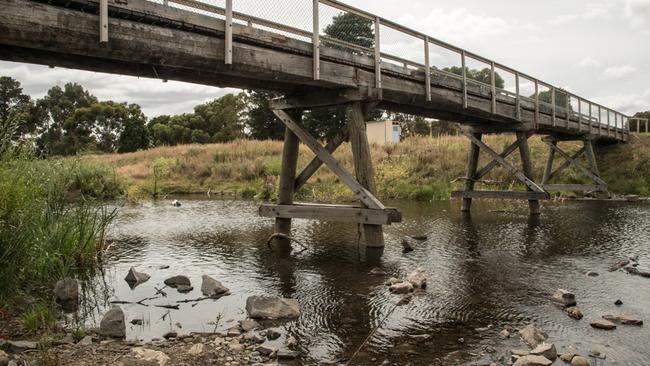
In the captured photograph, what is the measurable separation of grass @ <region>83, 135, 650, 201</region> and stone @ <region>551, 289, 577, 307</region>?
47.1 ft

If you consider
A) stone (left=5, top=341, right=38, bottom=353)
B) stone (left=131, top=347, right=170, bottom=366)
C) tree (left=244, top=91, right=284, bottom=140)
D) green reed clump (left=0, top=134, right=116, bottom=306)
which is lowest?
stone (left=131, top=347, right=170, bottom=366)

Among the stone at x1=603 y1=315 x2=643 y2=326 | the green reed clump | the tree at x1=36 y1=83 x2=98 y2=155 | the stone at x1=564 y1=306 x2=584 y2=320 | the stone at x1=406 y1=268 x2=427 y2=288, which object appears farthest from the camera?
the tree at x1=36 y1=83 x2=98 y2=155

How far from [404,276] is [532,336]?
333cm

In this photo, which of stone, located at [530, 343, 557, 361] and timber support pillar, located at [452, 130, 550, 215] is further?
timber support pillar, located at [452, 130, 550, 215]

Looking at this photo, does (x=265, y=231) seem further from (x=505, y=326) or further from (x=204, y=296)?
(x=505, y=326)

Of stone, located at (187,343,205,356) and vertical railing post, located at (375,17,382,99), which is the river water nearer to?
stone, located at (187,343,205,356)

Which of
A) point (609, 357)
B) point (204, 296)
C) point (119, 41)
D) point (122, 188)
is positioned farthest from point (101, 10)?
point (122, 188)

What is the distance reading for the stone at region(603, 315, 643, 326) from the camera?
5996mm

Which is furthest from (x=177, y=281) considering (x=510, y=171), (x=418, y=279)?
(x=510, y=171)

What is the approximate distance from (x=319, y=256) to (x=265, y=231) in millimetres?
4081

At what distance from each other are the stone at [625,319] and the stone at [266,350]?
14.1 feet

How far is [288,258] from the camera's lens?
10.4 metres

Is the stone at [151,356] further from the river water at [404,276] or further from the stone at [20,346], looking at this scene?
the stone at [20,346]

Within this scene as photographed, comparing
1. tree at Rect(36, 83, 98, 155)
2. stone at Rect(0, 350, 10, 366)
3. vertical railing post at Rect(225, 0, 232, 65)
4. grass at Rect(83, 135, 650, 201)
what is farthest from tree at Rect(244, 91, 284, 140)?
stone at Rect(0, 350, 10, 366)
